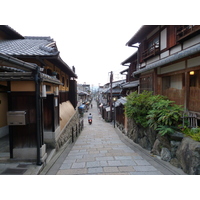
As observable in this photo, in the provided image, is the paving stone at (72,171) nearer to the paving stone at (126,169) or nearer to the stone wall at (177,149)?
the paving stone at (126,169)

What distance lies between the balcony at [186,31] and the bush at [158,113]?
3.71 meters

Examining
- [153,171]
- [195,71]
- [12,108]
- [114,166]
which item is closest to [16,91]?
[12,108]

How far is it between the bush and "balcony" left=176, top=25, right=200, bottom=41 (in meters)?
3.71

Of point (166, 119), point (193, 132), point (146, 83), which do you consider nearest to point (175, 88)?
point (166, 119)

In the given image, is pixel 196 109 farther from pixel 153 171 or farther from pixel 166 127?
pixel 153 171

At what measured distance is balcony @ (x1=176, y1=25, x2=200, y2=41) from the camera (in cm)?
648

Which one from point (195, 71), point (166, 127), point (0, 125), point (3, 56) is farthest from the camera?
point (0, 125)

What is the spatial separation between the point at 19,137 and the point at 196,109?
26.6ft

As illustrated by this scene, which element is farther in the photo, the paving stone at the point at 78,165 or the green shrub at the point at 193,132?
the paving stone at the point at 78,165

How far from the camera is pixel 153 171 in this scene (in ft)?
15.7

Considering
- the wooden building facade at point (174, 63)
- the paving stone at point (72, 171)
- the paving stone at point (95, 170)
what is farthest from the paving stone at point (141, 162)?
the wooden building facade at point (174, 63)

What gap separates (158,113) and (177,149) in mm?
1794

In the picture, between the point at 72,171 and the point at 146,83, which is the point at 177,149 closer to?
the point at 72,171

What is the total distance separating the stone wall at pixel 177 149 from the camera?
402 cm
